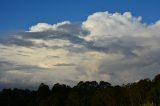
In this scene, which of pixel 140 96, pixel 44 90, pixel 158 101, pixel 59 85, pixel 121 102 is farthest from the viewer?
pixel 59 85

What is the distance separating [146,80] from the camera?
5536 inches

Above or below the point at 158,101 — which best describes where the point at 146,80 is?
above

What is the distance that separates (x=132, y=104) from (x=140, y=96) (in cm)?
458

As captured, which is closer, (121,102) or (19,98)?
(121,102)

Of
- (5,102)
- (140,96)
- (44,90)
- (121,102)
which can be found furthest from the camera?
(44,90)

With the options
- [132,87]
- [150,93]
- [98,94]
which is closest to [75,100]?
[98,94]

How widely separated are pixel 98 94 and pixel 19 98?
49.2m

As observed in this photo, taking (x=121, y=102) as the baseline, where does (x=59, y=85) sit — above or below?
above

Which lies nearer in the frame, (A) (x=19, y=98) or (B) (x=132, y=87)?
(B) (x=132, y=87)

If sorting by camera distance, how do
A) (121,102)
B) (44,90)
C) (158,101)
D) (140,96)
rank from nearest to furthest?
1. (158,101)
2. (140,96)
3. (121,102)
4. (44,90)

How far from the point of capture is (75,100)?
13938 cm

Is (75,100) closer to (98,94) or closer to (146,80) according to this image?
(98,94)

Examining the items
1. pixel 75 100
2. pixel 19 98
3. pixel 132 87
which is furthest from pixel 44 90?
pixel 132 87

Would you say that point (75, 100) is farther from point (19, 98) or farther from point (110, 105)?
point (19, 98)
